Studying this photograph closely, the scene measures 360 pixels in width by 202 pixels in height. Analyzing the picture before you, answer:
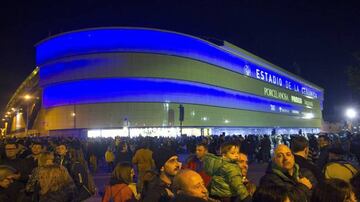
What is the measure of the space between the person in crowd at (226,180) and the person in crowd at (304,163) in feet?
2.38

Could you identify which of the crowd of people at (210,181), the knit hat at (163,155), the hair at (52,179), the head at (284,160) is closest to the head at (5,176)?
the crowd of people at (210,181)

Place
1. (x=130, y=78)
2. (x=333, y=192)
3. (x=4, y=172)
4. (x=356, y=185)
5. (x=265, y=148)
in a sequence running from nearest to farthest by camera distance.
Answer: (x=333, y=192) < (x=356, y=185) < (x=4, y=172) < (x=265, y=148) < (x=130, y=78)

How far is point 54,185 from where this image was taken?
439 centimetres

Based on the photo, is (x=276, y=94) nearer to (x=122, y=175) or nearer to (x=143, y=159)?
(x=143, y=159)

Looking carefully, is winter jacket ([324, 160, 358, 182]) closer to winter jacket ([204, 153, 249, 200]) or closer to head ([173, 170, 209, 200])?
winter jacket ([204, 153, 249, 200])

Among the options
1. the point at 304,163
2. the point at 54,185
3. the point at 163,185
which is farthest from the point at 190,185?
the point at 304,163

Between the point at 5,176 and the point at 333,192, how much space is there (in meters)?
3.82

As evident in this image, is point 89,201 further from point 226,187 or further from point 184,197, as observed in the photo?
point 184,197

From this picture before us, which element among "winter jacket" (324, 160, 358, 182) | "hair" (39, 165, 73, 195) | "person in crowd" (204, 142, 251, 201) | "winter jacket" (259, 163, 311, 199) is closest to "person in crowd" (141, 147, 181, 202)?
"person in crowd" (204, 142, 251, 201)

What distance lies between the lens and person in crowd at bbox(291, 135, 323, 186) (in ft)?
15.7

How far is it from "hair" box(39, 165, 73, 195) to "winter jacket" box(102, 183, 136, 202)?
69 cm

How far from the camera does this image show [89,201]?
1112cm

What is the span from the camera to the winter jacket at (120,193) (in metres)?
4.96

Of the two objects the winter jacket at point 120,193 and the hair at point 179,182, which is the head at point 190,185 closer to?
the hair at point 179,182
